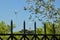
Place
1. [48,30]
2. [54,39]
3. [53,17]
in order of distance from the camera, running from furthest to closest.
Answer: [53,17] < [48,30] < [54,39]

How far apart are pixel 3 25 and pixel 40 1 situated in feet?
12.9

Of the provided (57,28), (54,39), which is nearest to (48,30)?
Answer: (57,28)

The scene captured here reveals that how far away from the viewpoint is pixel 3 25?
15.9 m

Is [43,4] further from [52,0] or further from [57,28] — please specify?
[57,28]

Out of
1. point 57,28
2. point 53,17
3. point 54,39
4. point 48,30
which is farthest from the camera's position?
point 53,17

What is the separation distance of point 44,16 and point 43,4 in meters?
1.05

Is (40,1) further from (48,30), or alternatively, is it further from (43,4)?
(48,30)

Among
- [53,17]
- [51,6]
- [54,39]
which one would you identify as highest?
[51,6]

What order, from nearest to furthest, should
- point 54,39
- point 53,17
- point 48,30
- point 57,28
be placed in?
point 54,39
point 48,30
point 57,28
point 53,17

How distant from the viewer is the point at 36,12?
15586 mm

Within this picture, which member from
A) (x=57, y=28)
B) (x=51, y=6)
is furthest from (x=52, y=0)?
(x=57, y=28)

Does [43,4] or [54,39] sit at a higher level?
[43,4]

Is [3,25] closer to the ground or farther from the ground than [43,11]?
closer to the ground

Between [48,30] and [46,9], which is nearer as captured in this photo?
[48,30]
